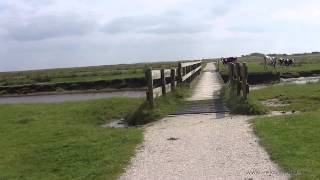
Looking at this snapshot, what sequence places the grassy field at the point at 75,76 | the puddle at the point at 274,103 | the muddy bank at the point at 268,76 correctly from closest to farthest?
Result: the puddle at the point at 274,103
the muddy bank at the point at 268,76
the grassy field at the point at 75,76

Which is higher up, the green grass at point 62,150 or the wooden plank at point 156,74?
the wooden plank at point 156,74

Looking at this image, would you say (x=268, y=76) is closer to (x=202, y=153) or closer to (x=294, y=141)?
(x=294, y=141)

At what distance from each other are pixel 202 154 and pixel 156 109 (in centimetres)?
688

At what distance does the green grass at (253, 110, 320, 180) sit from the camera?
8.77 metres

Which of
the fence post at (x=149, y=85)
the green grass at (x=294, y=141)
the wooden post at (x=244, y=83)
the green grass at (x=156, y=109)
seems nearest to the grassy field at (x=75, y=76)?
the green grass at (x=156, y=109)

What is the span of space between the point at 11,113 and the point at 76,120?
5.71 meters

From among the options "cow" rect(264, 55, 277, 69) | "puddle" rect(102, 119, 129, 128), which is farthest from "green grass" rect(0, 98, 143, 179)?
"cow" rect(264, 55, 277, 69)

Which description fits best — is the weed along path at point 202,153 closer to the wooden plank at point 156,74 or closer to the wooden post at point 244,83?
the wooden post at point 244,83

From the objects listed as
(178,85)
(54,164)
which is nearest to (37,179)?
(54,164)

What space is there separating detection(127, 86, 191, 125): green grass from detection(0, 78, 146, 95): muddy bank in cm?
3533

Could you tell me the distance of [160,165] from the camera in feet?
31.9

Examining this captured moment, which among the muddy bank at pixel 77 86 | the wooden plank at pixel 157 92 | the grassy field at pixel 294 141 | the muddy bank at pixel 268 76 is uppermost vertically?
the wooden plank at pixel 157 92

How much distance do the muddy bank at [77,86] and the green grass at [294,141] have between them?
41794mm

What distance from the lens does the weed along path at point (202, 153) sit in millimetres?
8913
